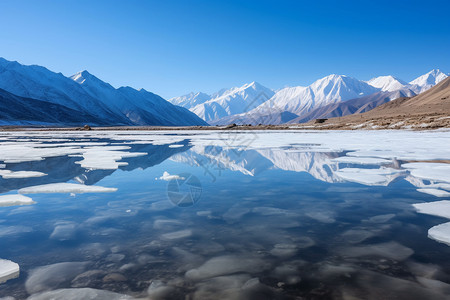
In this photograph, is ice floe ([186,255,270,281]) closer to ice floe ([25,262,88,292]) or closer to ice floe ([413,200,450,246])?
ice floe ([25,262,88,292])

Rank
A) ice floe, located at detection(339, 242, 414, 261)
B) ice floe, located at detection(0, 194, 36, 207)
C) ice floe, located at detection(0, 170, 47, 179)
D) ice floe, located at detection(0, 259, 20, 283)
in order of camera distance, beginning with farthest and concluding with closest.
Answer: ice floe, located at detection(0, 170, 47, 179)
ice floe, located at detection(0, 194, 36, 207)
ice floe, located at detection(339, 242, 414, 261)
ice floe, located at detection(0, 259, 20, 283)

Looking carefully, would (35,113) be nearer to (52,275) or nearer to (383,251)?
(52,275)

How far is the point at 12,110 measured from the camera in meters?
135

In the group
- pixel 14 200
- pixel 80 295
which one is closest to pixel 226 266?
pixel 80 295

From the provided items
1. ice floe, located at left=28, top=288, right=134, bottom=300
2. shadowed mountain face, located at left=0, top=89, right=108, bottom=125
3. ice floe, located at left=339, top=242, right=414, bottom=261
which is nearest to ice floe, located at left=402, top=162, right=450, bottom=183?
ice floe, located at left=339, top=242, right=414, bottom=261

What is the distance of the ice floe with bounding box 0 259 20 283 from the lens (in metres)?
2.96

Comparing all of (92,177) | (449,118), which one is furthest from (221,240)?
(449,118)

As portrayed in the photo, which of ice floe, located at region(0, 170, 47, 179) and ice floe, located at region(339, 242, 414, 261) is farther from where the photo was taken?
ice floe, located at region(0, 170, 47, 179)

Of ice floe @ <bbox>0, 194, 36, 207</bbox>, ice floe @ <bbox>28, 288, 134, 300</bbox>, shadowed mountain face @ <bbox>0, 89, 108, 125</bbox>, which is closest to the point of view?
ice floe @ <bbox>28, 288, 134, 300</bbox>

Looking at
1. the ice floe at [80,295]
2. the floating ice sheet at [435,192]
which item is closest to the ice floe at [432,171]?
the floating ice sheet at [435,192]

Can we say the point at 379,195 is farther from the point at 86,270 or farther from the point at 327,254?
the point at 86,270

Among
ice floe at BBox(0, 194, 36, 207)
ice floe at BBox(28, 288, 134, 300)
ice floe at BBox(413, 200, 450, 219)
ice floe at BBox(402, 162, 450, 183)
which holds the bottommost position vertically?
ice floe at BBox(28, 288, 134, 300)

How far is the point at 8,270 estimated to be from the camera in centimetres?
306

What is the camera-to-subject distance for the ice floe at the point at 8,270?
2.96m
